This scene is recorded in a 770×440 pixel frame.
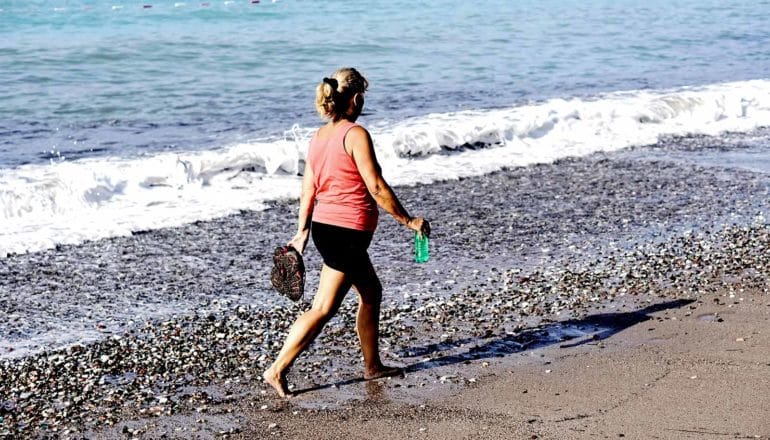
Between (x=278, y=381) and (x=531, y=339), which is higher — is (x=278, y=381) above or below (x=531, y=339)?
above

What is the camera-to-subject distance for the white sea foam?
1059 cm

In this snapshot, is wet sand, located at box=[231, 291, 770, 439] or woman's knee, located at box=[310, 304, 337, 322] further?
woman's knee, located at box=[310, 304, 337, 322]

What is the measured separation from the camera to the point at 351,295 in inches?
296

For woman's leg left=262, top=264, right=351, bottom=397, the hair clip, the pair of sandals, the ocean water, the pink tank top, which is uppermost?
the hair clip

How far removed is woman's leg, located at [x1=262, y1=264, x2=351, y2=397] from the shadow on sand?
0.34m

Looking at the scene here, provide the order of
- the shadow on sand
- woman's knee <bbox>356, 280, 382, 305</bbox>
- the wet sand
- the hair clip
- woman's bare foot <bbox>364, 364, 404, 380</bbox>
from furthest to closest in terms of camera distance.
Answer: the shadow on sand
woman's bare foot <bbox>364, 364, 404, 380</bbox>
woman's knee <bbox>356, 280, 382, 305</bbox>
the hair clip
the wet sand

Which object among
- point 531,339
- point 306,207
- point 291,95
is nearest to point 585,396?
point 531,339

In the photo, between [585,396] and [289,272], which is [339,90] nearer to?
[289,272]

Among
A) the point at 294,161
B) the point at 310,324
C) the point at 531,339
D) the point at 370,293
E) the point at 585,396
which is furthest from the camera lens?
the point at 294,161

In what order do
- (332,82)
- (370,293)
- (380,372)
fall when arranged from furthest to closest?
(380,372)
(370,293)
(332,82)

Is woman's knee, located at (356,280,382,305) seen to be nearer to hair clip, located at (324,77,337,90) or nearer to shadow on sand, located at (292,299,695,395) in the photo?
shadow on sand, located at (292,299,695,395)

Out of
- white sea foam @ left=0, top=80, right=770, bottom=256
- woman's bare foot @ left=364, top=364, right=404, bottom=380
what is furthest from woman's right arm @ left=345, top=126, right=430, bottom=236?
white sea foam @ left=0, top=80, right=770, bottom=256

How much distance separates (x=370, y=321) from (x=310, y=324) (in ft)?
1.25

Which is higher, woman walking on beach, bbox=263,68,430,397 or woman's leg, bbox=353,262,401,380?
woman walking on beach, bbox=263,68,430,397
